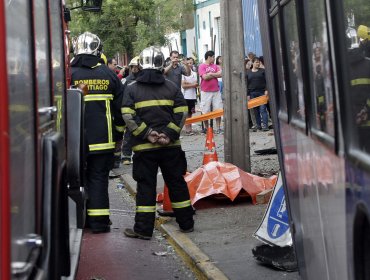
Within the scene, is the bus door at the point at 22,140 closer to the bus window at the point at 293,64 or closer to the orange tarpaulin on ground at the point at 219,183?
the bus window at the point at 293,64

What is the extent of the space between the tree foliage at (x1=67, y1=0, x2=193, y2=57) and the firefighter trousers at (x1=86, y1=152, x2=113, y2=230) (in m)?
25.7

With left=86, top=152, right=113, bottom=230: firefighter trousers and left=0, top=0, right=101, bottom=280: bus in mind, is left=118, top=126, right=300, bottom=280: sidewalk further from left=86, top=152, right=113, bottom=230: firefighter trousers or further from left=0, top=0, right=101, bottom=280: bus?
left=0, top=0, right=101, bottom=280: bus

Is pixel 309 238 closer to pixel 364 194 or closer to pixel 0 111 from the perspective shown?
pixel 364 194

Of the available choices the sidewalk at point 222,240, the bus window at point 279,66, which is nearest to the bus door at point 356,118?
the bus window at point 279,66

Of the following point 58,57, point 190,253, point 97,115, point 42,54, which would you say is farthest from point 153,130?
point 42,54

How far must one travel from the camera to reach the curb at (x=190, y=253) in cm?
779

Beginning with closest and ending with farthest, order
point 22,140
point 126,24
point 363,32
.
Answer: point 363,32 < point 22,140 < point 126,24

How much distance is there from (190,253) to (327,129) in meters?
4.87

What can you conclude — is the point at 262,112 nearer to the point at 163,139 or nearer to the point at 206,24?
the point at 163,139

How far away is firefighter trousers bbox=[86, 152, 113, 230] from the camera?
9.92 meters

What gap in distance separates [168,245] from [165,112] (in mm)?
1393

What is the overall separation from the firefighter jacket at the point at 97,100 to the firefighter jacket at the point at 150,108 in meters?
0.55

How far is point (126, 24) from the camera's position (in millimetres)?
37531

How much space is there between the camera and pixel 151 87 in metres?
9.39
